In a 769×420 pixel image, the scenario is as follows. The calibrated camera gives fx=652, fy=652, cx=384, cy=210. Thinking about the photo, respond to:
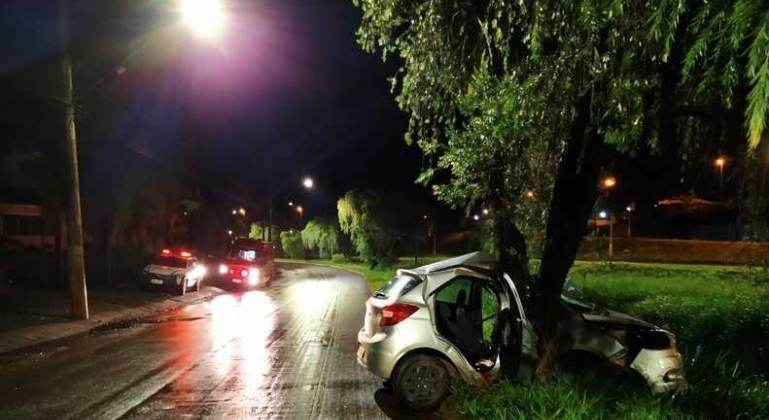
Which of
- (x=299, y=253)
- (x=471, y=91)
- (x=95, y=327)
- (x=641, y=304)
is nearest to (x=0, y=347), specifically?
(x=95, y=327)

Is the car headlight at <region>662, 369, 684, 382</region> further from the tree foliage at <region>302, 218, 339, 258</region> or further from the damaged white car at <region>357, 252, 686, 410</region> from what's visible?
the tree foliage at <region>302, 218, 339, 258</region>

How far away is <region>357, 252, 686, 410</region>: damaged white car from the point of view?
7.25 meters

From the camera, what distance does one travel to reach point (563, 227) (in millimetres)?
7410

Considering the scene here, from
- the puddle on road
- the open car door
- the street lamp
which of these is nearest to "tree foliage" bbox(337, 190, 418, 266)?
the puddle on road

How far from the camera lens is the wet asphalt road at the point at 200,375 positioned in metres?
7.41

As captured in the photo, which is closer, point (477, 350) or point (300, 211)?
point (477, 350)

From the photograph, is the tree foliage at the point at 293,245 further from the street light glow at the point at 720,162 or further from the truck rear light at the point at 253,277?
the street light glow at the point at 720,162

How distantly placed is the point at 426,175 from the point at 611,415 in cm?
427

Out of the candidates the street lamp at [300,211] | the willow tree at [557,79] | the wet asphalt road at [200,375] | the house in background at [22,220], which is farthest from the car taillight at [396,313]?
the street lamp at [300,211]

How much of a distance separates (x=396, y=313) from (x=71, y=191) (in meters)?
11.4

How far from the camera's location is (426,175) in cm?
914

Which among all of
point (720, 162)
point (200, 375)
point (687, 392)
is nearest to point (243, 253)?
point (200, 375)

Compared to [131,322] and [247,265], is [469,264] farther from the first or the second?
[247,265]

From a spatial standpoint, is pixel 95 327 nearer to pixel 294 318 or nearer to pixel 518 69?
pixel 294 318
